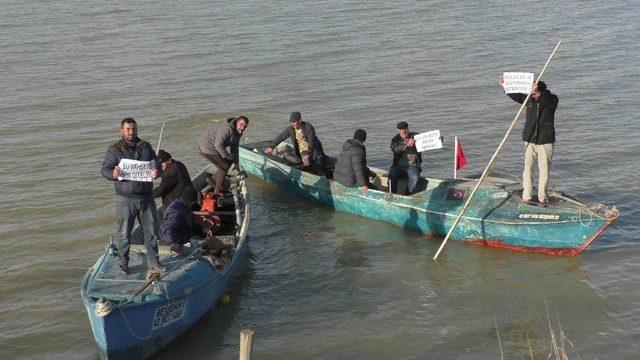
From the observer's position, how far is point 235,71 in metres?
25.1

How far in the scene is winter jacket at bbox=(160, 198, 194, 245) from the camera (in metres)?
11.0

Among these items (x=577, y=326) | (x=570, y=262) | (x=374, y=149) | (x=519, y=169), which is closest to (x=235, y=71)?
(x=374, y=149)

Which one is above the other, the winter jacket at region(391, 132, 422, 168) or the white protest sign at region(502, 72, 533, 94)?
the white protest sign at region(502, 72, 533, 94)

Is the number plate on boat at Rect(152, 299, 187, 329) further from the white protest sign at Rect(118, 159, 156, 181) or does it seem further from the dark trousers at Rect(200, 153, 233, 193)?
the dark trousers at Rect(200, 153, 233, 193)

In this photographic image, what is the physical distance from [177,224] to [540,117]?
18.8ft

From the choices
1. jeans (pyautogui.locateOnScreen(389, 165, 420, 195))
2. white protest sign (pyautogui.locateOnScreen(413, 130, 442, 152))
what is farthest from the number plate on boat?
jeans (pyautogui.locateOnScreen(389, 165, 420, 195))

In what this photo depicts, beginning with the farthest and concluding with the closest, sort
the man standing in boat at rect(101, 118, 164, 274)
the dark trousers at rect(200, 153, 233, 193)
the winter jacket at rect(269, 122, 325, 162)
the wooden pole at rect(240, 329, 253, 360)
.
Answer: the winter jacket at rect(269, 122, 325, 162), the dark trousers at rect(200, 153, 233, 193), the man standing in boat at rect(101, 118, 164, 274), the wooden pole at rect(240, 329, 253, 360)

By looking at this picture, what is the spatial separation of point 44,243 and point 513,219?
7824 millimetres

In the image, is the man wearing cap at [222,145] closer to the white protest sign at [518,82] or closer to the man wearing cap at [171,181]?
the man wearing cap at [171,181]

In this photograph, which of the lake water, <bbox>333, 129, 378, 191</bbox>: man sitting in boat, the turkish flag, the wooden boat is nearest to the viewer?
the wooden boat

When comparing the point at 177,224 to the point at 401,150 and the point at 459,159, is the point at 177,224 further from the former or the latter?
the point at 459,159

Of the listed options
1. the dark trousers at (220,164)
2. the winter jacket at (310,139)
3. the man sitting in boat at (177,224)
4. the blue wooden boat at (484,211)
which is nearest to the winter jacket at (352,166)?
the blue wooden boat at (484,211)

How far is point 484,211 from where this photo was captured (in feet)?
42.7

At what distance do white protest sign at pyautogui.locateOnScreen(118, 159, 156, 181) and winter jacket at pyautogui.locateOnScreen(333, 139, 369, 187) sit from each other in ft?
Answer: 17.2
